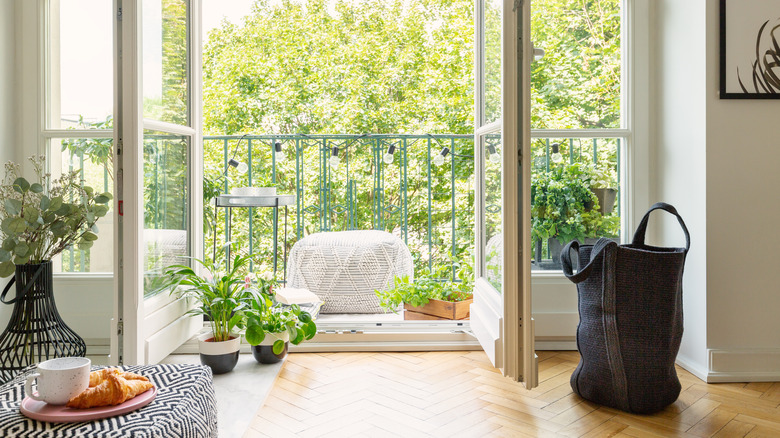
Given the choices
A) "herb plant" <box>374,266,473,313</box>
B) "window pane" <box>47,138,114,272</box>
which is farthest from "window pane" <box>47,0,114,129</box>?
"herb plant" <box>374,266,473,313</box>

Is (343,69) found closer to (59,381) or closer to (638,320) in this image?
(638,320)

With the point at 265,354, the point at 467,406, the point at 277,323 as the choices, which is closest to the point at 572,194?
the point at 467,406

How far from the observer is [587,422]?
198 cm

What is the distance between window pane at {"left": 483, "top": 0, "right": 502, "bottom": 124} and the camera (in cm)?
209

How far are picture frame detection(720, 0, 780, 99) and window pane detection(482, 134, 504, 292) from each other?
1001 millimetres

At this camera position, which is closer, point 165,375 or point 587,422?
point 165,375

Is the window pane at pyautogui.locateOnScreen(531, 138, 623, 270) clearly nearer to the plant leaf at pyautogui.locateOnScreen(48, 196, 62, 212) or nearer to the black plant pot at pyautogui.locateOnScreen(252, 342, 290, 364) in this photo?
the black plant pot at pyautogui.locateOnScreen(252, 342, 290, 364)

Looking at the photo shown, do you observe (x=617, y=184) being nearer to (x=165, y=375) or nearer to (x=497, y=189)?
(x=497, y=189)

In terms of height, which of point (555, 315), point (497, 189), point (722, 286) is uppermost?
point (497, 189)

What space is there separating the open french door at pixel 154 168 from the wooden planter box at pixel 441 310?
1.19 meters

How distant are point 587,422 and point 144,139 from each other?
1.77 meters

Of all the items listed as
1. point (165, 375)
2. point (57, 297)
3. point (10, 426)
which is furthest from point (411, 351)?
point (10, 426)

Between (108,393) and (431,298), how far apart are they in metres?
2.09

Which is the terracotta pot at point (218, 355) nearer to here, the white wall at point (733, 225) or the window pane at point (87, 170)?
the window pane at point (87, 170)
